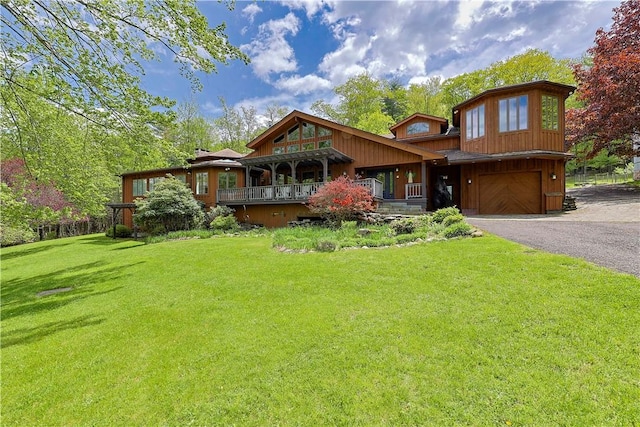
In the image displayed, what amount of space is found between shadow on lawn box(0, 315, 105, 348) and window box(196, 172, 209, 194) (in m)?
13.8

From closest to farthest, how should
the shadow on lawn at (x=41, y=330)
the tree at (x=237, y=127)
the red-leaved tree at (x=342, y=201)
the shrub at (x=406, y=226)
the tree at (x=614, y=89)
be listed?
the shadow on lawn at (x=41, y=330) < the shrub at (x=406, y=226) < the red-leaved tree at (x=342, y=201) < the tree at (x=614, y=89) < the tree at (x=237, y=127)

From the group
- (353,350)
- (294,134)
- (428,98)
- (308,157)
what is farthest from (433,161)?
(428,98)

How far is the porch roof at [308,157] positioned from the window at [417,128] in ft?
19.6

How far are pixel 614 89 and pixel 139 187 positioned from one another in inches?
1185

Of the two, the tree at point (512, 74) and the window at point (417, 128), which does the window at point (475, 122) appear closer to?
the window at point (417, 128)

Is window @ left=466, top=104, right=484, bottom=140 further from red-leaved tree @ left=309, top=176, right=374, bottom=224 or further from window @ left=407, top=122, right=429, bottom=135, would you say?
red-leaved tree @ left=309, top=176, right=374, bottom=224

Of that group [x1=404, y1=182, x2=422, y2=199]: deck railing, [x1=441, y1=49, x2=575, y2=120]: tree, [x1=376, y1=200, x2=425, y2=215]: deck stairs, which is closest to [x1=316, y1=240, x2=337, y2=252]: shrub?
[x1=376, y1=200, x2=425, y2=215]: deck stairs

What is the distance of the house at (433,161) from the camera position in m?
13.3

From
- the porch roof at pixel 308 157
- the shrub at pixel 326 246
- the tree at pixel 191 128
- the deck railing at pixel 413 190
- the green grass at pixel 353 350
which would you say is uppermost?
the tree at pixel 191 128

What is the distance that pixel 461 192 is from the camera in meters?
15.5

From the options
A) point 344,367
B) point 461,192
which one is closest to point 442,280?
point 344,367

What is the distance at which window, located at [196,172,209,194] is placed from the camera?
18172 mm

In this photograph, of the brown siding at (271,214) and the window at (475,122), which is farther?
the brown siding at (271,214)

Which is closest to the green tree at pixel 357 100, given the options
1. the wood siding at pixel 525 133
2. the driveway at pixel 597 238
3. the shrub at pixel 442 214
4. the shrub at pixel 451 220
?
the wood siding at pixel 525 133
